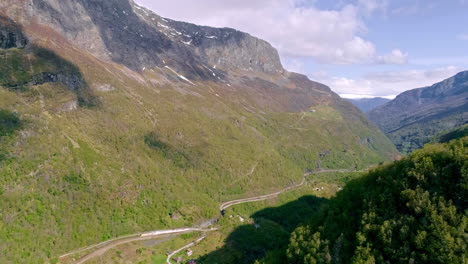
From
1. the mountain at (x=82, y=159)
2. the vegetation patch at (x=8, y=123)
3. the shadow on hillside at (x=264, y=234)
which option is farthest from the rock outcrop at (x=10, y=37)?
the shadow on hillside at (x=264, y=234)

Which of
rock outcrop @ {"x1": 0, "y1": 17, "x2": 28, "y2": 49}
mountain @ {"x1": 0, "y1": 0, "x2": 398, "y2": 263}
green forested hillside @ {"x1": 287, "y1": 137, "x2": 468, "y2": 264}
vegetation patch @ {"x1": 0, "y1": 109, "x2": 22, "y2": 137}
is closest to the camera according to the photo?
green forested hillside @ {"x1": 287, "y1": 137, "x2": 468, "y2": 264}

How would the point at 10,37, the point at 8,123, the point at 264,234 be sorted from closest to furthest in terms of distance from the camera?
the point at 8,123, the point at 264,234, the point at 10,37

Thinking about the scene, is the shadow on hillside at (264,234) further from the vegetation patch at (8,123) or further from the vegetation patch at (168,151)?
the vegetation patch at (8,123)

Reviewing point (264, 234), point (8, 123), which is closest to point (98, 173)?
point (8, 123)

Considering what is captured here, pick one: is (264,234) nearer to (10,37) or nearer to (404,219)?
(404,219)

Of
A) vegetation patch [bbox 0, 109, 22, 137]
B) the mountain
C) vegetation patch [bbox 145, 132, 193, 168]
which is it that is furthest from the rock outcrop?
vegetation patch [bbox 145, 132, 193, 168]

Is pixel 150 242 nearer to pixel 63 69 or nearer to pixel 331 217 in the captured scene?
pixel 331 217

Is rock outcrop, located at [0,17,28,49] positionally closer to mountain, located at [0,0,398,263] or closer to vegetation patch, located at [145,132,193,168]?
mountain, located at [0,0,398,263]
